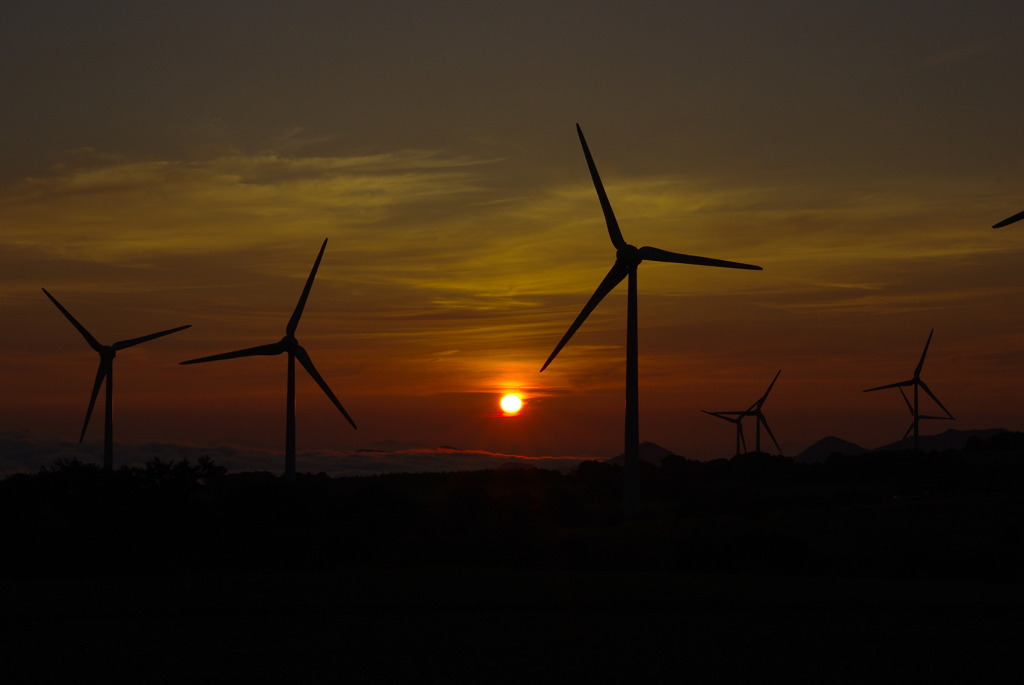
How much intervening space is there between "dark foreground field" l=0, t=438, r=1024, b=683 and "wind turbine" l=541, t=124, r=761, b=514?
6637mm

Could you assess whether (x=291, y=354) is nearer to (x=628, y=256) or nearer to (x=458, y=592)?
(x=628, y=256)

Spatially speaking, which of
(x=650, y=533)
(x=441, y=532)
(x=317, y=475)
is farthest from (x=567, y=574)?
(x=317, y=475)

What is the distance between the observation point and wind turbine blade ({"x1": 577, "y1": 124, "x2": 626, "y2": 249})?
Result: 6012 cm

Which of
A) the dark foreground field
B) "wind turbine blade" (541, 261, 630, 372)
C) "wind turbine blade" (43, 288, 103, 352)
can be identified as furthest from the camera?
"wind turbine blade" (43, 288, 103, 352)

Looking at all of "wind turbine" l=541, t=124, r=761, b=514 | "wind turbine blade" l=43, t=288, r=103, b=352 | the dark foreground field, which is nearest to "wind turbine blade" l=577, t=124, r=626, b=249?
"wind turbine" l=541, t=124, r=761, b=514

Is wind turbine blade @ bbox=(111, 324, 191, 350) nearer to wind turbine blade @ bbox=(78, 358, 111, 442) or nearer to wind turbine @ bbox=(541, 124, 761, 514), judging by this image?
wind turbine blade @ bbox=(78, 358, 111, 442)

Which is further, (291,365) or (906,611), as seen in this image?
(291,365)

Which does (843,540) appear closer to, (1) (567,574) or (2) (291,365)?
(1) (567,574)

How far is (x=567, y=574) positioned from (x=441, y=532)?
52.5ft

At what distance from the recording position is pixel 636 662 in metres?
19.2

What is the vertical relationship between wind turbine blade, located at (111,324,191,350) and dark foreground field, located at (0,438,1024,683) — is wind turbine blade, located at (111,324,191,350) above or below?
above

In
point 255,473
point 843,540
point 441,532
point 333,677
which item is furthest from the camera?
point 255,473

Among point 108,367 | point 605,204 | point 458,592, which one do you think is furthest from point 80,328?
point 458,592

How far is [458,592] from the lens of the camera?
84.2 ft
